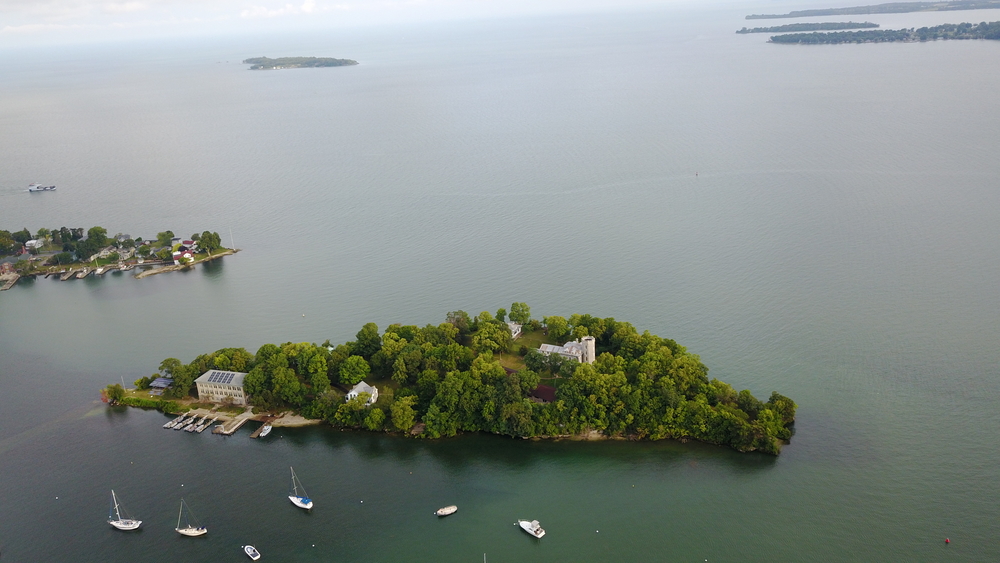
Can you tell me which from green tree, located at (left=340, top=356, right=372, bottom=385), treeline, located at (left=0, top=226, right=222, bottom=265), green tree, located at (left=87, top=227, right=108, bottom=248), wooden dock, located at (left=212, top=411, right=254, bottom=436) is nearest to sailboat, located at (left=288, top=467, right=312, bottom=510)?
wooden dock, located at (left=212, top=411, right=254, bottom=436)

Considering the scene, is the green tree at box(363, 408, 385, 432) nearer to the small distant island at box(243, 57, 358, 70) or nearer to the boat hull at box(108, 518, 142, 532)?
the boat hull at box(108, 518, 142, 532)

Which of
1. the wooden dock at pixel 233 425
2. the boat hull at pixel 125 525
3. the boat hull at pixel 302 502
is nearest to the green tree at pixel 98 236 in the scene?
the wooden dock at pixel 233 425

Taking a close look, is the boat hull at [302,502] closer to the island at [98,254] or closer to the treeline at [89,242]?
the island at [98,254]

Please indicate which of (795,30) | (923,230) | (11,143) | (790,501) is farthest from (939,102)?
(11,143)

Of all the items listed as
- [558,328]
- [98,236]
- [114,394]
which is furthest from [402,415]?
[98,236]

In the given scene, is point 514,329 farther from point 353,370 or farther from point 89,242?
point 89,242

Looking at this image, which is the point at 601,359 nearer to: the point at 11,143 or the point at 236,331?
the point at 236,331
